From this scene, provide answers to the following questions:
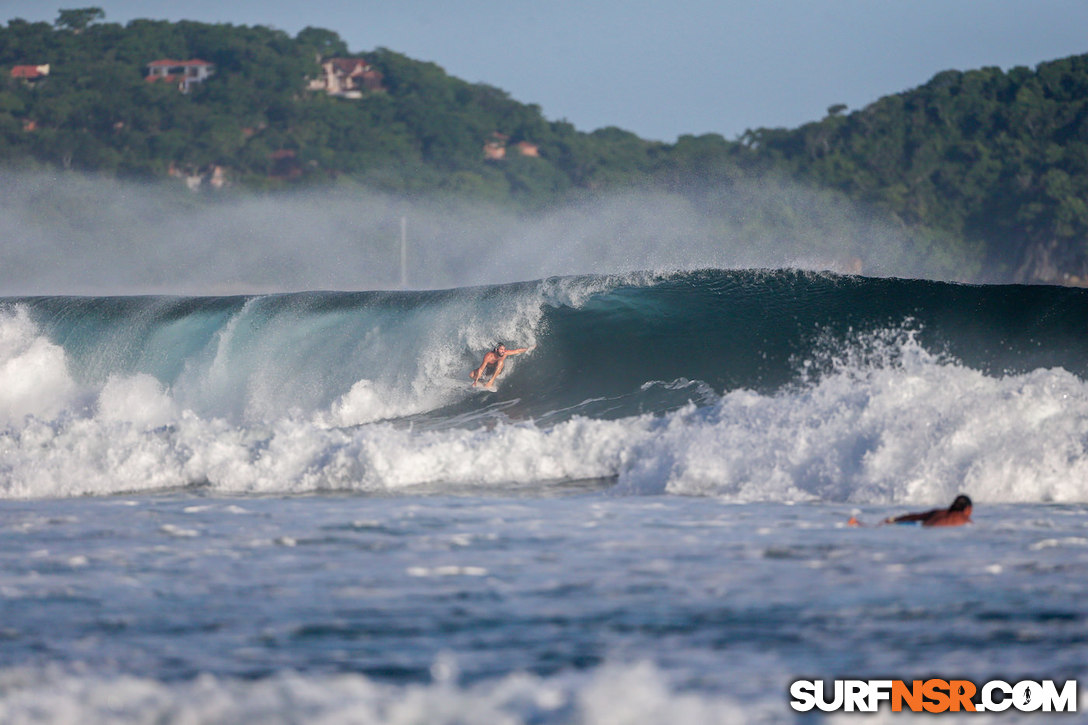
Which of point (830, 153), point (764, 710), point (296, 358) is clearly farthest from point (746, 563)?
point (830, 153)

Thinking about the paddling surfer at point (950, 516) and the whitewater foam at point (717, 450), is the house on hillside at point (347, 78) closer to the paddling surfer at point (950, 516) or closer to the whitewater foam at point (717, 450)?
the whitewater foam at point (717, 450)

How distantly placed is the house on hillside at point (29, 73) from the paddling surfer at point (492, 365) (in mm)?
75017

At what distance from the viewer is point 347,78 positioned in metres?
95.9

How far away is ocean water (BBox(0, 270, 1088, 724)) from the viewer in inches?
217

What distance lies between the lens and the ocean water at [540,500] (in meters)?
5.52

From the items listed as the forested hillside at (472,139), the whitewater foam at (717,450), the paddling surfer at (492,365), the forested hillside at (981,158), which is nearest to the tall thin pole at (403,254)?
the forested hillside at (472,139)

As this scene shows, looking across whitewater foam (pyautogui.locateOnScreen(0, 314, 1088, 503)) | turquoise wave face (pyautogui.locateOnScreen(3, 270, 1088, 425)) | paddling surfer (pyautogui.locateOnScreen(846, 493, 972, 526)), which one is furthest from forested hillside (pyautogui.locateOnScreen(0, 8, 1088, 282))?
paddling surfer (pyautogui.locateOnScreen(846, 493, 972, 526))

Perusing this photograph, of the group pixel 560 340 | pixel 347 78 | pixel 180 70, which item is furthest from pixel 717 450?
pixel 180 70

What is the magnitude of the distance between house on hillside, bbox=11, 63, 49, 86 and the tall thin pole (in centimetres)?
3182

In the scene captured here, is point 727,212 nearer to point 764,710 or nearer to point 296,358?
point 296,358

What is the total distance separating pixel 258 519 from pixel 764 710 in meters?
5.38

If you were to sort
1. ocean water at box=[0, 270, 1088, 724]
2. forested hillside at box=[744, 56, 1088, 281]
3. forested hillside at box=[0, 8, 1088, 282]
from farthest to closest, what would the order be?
forested hillside at box=[0, 8, 1088, 282], forested hillside at box=[744, 56, 1088, 281], ocean water at box=[0, 270, 1088, 724]

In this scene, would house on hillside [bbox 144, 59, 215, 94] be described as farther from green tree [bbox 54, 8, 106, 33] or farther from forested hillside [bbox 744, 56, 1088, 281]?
forested hillside [bbox 744, 56, 1088, 281]

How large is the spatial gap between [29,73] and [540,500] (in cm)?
8420
